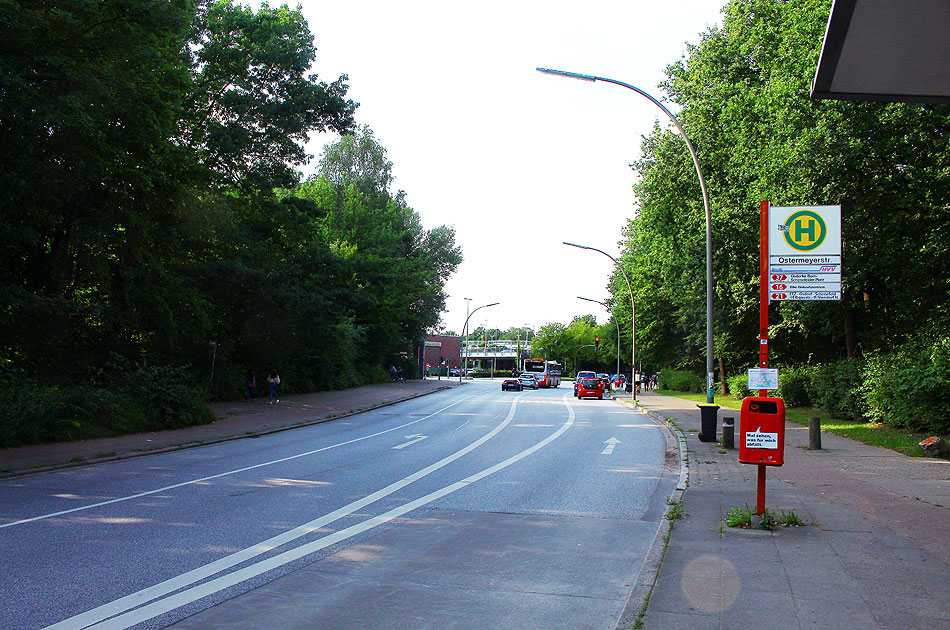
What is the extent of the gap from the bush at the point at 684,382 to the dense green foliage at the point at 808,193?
48.2 feet

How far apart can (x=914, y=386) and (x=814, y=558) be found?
13.2 m

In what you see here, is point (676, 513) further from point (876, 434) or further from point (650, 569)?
point (876, 434)

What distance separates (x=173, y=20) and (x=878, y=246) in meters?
21.6

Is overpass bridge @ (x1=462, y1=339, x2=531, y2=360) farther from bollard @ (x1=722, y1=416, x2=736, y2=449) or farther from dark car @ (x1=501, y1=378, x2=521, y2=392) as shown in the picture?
bollard @ (x1=722, y1=416, x2=736, y2=449)

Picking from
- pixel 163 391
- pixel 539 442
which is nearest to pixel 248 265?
pixel 163 391

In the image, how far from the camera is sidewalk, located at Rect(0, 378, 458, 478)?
14.0 metres

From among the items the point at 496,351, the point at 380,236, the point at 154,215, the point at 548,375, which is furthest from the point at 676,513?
the point at 496,351

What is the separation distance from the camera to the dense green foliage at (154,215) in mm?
16734

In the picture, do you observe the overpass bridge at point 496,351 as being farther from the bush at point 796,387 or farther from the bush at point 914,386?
the bush at point 914,386

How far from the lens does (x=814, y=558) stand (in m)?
6.50

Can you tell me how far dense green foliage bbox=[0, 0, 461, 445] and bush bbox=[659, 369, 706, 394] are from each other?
1006 inches

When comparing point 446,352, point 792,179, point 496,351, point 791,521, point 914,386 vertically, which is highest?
point 792,179

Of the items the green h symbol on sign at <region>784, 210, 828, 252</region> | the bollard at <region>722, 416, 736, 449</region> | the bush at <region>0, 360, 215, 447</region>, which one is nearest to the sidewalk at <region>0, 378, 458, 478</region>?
the bush at <region>0, 360, 215, 447</region>

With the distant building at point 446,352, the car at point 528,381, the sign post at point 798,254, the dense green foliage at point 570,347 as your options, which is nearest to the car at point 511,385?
the car at point 528,381
